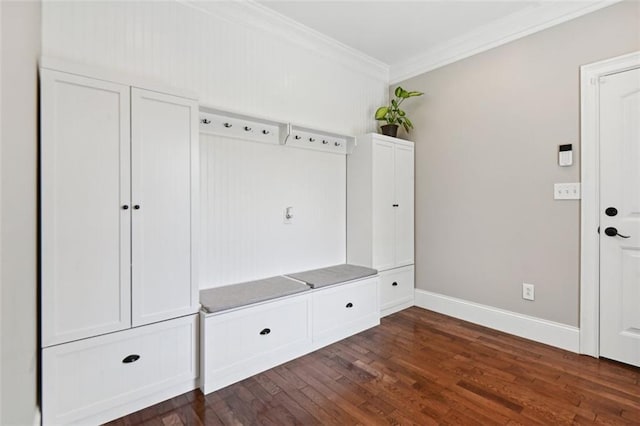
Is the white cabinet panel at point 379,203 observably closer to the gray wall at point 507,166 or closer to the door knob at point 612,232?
the gray wall at point 507,166

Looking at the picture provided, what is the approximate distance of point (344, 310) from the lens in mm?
2607

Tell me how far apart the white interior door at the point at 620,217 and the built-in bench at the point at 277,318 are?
5.63 feet

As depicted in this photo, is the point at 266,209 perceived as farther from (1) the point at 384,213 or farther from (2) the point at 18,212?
(2) the point at 18,212

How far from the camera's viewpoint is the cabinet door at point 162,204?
1706 mm

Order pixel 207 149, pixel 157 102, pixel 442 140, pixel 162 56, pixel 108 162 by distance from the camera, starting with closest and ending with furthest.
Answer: pixel 108 162 → pixel 157 102 → pixel 162 56 → pixel 207 149 → pixel 442 140

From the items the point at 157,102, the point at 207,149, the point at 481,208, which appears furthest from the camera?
the point at 481,208

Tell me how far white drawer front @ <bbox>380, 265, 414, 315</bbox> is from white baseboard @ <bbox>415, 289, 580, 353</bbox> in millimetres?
143

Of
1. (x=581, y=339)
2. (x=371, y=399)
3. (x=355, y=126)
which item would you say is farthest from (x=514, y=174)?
(x=371, y=399)

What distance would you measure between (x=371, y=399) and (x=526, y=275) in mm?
1807

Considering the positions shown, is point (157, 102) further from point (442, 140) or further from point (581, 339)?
point (581, 339)

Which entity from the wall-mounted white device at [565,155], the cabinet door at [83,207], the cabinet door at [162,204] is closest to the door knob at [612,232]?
the wall-mounted white device at [565,155]

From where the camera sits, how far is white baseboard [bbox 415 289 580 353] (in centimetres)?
241

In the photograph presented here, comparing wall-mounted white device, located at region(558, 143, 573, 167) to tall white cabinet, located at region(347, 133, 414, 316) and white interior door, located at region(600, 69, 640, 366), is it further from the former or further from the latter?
tall white cabinet, located at region(347, 133, 414, 316)

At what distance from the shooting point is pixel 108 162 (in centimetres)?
162
